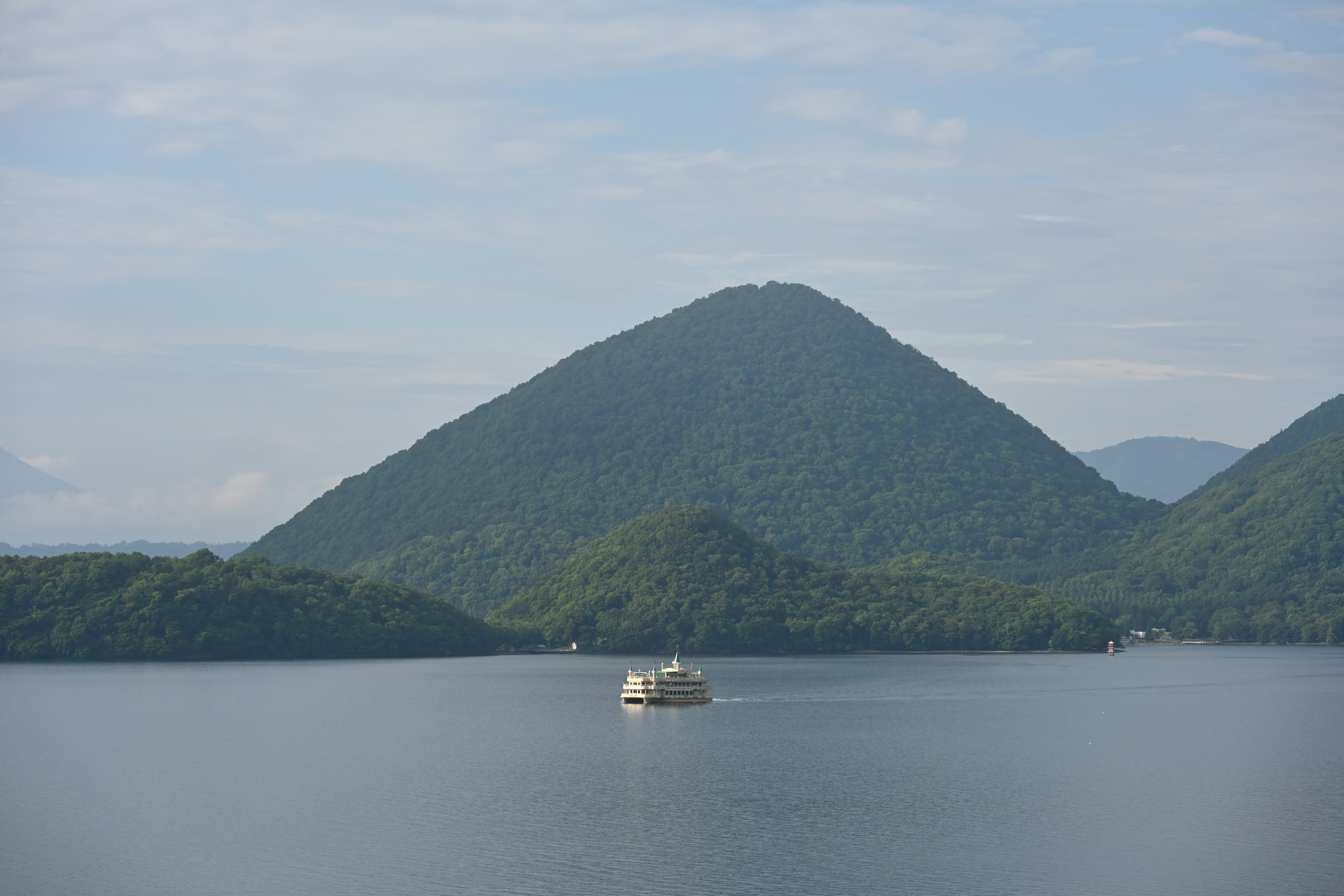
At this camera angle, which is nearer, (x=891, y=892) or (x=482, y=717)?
(x=891, y=892)

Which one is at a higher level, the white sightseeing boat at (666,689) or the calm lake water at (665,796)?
the white sightseeing boat at (666,689)

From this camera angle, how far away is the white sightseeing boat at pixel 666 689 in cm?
15238

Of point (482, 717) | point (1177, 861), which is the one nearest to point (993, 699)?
point (482, 717)

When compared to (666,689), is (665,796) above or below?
below

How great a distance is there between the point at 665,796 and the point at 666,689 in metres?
66.0

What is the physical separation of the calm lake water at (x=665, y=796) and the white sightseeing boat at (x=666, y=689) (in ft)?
11.8

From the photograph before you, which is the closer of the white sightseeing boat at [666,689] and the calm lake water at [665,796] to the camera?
the calm lake water at [665,796]

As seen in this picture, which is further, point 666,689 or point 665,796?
point 666,689

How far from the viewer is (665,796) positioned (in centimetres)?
8775

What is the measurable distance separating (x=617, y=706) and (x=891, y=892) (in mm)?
89219

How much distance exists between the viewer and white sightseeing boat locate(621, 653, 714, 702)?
500ft

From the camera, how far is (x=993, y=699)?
158 m

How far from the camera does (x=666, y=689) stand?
154m

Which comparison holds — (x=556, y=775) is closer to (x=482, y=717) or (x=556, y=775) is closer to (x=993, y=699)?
(x=482, y=717)
